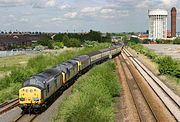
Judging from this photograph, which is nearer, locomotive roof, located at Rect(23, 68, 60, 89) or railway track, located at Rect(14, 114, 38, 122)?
railway track, located at Rect(14, 114, 38, 122)

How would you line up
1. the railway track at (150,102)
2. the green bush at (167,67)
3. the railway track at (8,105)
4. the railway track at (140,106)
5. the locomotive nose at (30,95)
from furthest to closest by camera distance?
the green bush at (167,67) → the railway track at (8,105) → the railway track at (150,102) → the railway track at (140,106) → the locomotive nose at (30,95)

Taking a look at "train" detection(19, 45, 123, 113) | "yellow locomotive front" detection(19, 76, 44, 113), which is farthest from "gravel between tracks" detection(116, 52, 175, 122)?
"yellow locomotive front" detection(19, 76, 44, 113)

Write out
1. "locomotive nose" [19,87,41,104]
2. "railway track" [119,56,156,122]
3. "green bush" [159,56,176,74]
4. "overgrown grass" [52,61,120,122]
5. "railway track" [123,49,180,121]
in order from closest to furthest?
"overgrown grass" [52,61,120,122] < "locomotive nose" [19,87,41,104] < "railway track" [119,56,156,122] < "railway track" [123,49,180,121] < "green bush" [159,56,176,74]

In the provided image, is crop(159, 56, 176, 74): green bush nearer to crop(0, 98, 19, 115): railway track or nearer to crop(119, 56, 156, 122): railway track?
crop(119, 56, 156, 122): railway track

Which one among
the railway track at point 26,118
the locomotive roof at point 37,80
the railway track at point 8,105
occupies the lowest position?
the railway track at point 8,105

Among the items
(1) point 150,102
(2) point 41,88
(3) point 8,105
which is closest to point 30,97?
(2) point 41,88

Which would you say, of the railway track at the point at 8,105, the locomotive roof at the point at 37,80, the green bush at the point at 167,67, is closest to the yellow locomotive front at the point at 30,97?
the locomotive roof at the point at 37,80

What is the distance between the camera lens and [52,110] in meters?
25.9

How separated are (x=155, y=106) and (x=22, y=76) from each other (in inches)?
788

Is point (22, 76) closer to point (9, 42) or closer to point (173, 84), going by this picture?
point (173, 84)

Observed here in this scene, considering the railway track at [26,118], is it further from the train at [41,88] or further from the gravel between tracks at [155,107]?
the gravel between tracks at [155,107]

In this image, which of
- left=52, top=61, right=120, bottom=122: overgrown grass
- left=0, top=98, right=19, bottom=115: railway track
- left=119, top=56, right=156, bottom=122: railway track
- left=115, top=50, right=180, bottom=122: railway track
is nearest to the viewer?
left=52, top=61, right=120, bottom=122: overgrown grass

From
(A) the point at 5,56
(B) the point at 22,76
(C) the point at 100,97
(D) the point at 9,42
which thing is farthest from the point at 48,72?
(D) the point at 9,42

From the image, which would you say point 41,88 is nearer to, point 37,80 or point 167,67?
point 37,80
